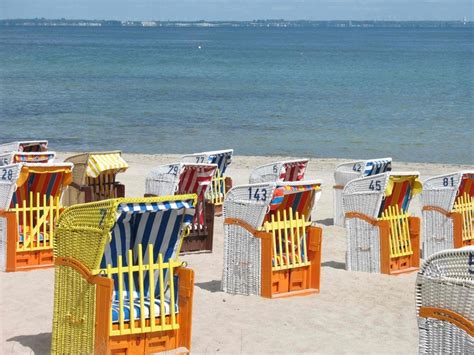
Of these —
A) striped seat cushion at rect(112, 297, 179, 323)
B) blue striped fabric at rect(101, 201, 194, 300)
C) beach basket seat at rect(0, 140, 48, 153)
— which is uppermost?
beach basket seat at rect(0, 140, 48, 153)

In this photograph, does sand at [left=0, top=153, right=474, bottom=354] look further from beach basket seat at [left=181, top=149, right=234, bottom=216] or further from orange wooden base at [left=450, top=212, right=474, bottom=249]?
beach basket seat at [left=181, top=149, right=234, bottom=216]

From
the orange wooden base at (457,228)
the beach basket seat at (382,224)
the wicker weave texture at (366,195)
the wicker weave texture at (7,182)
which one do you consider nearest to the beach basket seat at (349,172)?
the orange wooden base at (457,228)

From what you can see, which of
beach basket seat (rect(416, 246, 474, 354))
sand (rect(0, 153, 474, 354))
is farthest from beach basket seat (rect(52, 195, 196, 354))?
beach basket seat (rect(416, 246, 474, 354))

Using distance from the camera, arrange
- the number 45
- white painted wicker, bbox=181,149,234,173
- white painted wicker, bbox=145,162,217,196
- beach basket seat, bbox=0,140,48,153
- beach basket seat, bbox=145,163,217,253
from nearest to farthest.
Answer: the number 45
beach basket seat, bbox=145,163,217,253
white painted wicker, bbox=145,162,217,196
white painted wicker, bbox=181,149,234,173
beach basket seat, bbox=0,140,48,153

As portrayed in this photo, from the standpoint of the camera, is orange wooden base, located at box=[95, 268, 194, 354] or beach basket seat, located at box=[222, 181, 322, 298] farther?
beach basket seat, located at box=[222, 181, 322, 298]

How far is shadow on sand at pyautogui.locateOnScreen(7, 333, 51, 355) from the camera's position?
27.6 feet

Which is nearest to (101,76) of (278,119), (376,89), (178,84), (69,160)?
(178,84)

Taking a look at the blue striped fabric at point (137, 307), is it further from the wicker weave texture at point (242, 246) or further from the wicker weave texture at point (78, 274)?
the wicker weave texture at point (242, 246)

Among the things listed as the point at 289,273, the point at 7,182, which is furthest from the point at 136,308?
the point at 7,182

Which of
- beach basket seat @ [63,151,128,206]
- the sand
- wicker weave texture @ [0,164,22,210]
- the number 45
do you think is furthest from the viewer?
beach basket seat @ [63,151,128,206]

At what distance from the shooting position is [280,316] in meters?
9.63

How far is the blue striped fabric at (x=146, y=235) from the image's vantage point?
26.4 feet

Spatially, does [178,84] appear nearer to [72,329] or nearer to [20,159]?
[20,159]

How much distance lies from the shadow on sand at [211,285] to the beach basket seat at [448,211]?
9.38ft
